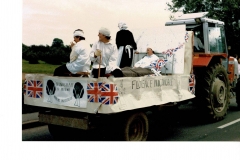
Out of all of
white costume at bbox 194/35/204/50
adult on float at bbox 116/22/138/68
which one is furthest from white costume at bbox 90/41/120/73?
white costume at bbox 194/35/204/50

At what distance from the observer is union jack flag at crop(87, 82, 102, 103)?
16.0 ft

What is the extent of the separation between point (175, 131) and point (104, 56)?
2.57 meters

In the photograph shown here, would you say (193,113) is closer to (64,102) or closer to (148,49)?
(148,49)

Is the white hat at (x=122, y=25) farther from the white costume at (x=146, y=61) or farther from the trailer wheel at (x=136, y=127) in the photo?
the trailer wheel at (x=136, y=127)

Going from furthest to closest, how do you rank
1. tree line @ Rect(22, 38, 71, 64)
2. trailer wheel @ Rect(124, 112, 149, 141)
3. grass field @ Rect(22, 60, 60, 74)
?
tree line @ Rect(22, 38, 71, 64)
grass field @ Rect(22, 60, 60, 74)
trailer wheel @ Rect(124, 112, 149, 141)

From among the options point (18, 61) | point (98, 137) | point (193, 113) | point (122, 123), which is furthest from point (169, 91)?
point (193, 113)

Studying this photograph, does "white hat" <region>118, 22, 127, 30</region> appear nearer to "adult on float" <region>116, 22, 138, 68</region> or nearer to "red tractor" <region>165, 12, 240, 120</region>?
"adult on float" <region>116, 22, 138, 68</region>

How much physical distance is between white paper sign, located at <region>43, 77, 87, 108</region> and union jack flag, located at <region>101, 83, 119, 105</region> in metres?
0.35

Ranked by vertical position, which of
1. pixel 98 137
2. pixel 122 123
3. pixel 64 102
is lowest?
pixel 98 137

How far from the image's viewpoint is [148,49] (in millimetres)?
7184

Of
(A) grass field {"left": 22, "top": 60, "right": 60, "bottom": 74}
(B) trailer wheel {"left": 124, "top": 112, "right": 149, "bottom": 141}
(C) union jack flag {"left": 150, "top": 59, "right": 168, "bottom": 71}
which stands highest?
(C) union jack flag {"left": 150, "top": 59, "right": 168, "bottom": 71}

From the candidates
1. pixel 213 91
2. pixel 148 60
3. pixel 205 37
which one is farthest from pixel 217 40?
pixel 148 60

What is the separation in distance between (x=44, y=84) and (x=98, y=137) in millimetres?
1590

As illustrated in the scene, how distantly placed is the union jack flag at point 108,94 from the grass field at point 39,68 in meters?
1.76
